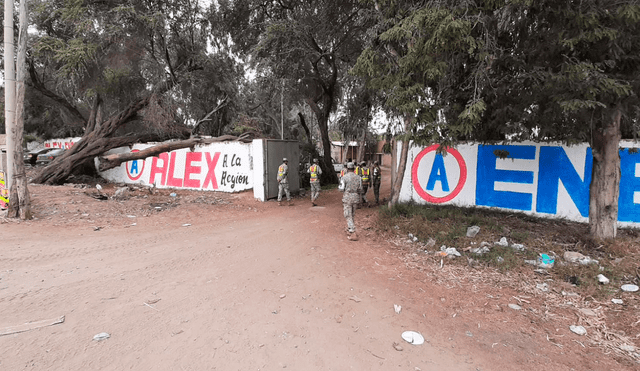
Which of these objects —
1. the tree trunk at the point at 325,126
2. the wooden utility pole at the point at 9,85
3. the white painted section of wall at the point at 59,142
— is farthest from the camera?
the white painted section of wall at the point at 59,142

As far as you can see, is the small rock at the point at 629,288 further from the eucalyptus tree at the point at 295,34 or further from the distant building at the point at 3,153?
the distant building at the point at 3,153

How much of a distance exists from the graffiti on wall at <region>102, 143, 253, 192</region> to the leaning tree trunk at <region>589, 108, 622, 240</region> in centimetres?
1022

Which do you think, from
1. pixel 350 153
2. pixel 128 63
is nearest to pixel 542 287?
pixel 128 63

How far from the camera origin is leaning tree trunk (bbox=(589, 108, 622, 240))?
240 inches

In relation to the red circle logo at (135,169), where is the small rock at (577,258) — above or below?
below

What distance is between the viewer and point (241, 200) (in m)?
12.1

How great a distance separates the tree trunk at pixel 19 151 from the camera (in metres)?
8.20

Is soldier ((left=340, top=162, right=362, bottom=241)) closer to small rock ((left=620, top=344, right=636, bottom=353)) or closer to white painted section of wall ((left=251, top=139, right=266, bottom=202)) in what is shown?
small rock ((left=620, top=344, right=636, bottom=353))

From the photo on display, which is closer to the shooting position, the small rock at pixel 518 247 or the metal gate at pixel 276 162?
the small rock at pixel 518 247

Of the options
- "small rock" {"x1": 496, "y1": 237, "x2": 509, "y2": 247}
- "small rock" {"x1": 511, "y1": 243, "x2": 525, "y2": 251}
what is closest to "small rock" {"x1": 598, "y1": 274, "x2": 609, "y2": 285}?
"small rock" {"x1": 511, "y1": 243, "x2": 525, "y2": 251}

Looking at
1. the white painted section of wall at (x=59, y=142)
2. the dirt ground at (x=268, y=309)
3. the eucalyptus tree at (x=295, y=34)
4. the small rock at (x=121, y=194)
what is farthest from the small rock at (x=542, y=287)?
the white painted section of wall at (x=59, y=142)

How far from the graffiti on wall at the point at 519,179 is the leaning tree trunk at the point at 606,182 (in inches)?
71.1

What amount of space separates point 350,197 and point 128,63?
13511 mm

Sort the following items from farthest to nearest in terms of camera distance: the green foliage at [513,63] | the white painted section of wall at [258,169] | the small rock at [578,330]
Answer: the white painted section of wall at [258,169], the green foliage at [513,63], the small rock at [578,330]
